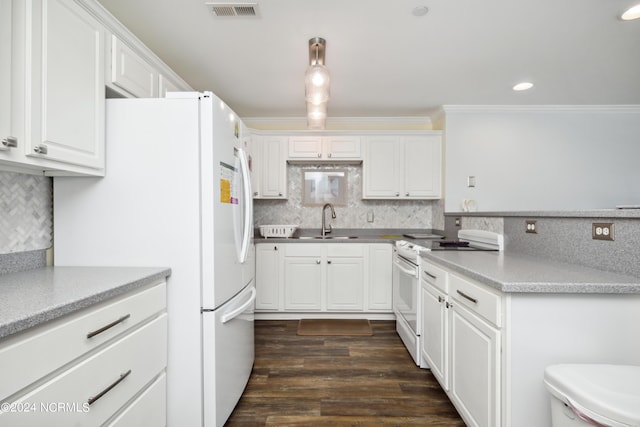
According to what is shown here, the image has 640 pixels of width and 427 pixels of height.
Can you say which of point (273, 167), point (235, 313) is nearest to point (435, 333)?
point (235, 313)

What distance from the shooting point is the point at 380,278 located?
3.31m

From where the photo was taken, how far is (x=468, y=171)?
11.5ft

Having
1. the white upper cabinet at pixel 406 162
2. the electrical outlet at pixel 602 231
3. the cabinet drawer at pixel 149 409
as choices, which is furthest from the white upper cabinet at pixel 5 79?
the white upper cabinet at pixel 406 162

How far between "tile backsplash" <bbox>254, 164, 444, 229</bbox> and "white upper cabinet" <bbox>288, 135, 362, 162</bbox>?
0.32 metres

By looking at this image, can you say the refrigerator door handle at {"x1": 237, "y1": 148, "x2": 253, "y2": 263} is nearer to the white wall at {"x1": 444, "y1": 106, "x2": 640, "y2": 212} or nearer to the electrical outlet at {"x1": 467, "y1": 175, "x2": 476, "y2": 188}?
the white wall at {"x1": 444, "y1": 106, "x2": 640, "y2": 212}

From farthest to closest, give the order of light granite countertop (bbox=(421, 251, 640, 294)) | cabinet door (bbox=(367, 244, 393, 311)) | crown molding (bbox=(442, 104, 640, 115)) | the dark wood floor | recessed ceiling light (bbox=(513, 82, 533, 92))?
crown molding (bbox=(442, 104, 640, 115)), cabinet door (bbox=(367, 244, 393, 311)), recessed ceiling light (bbox=(513, 82, 533, 92)), the dark wood floor, light granite countertop (bbox=(421, 251, 640, 294))

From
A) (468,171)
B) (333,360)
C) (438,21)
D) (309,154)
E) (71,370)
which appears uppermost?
(438,21)

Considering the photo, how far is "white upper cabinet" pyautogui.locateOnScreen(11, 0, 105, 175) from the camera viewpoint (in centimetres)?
114

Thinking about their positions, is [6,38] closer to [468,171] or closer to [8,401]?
[8,401]

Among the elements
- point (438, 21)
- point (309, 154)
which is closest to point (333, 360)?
point (309, 154)

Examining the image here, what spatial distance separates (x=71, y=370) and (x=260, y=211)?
302 cm

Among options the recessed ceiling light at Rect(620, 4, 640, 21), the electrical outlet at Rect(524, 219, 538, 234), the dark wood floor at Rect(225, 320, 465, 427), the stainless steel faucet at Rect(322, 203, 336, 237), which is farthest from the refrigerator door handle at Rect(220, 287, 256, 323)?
the recessed ceiling light at Rect(620, 4, 640, 21)

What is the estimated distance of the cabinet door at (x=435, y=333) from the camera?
1797 mm

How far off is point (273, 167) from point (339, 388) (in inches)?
97.8
